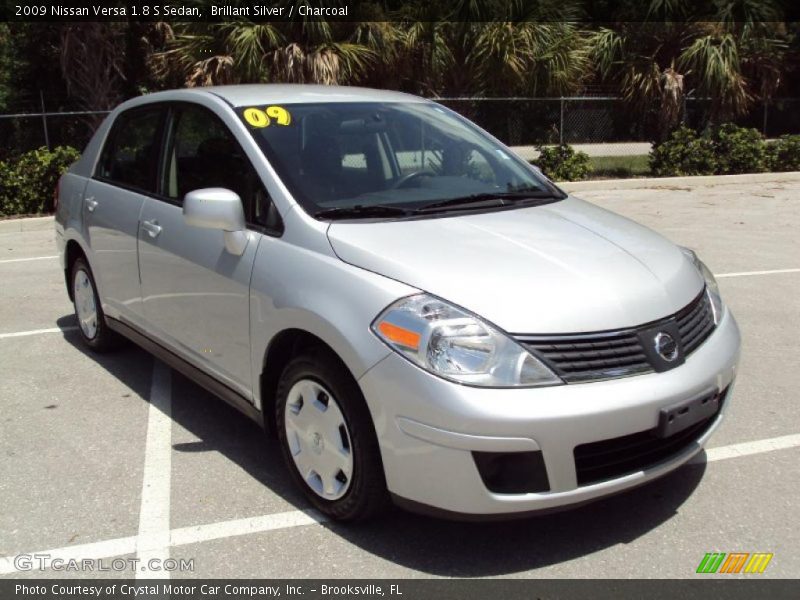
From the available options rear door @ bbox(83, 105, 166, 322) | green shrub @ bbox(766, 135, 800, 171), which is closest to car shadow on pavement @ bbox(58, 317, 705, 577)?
rear door @ bbox(83, 105, 166, 322)

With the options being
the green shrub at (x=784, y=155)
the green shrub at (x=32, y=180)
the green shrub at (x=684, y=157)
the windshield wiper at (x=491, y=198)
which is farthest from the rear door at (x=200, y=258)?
the green shrub at (x=784, y=155)

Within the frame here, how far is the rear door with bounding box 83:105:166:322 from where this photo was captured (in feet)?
15.0

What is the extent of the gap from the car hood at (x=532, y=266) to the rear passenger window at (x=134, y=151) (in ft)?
5.68

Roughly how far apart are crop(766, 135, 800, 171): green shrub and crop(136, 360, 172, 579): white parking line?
48.0 feet

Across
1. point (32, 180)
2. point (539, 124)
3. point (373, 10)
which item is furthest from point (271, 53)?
point (539, 124)

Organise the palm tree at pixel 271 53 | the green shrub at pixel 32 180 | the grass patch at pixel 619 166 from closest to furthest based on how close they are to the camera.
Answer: the green shrub at pixel 32 180 < the palm tree at pixel 271 53 < the grass patch at pixel 619 166

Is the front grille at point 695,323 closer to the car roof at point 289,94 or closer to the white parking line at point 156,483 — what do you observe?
the car roof at point 289,94

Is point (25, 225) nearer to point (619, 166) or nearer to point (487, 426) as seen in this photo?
point (487, 426)

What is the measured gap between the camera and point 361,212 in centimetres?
355

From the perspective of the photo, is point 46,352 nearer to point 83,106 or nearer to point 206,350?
point 206,350

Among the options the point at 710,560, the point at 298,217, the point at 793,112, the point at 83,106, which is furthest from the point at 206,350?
the point at 793,112

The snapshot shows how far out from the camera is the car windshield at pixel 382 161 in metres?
3.67

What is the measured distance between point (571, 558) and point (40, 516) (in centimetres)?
219

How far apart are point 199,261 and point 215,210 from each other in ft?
1.54
